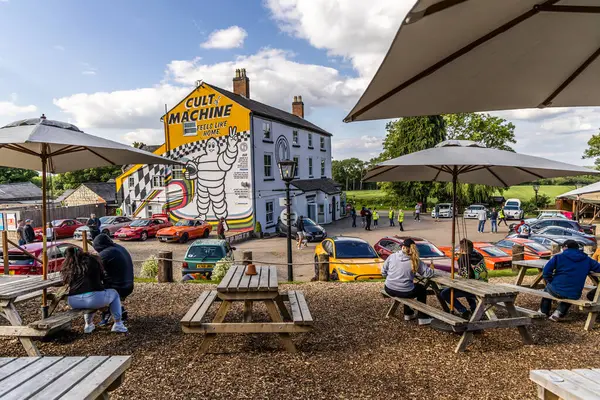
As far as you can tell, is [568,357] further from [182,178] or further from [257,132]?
[182,178]

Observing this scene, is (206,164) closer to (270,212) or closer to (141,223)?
(270,212)

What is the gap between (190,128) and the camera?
2686 cm

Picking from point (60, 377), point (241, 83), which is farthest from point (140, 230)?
point (60, 377)

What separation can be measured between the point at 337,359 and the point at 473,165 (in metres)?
3.68

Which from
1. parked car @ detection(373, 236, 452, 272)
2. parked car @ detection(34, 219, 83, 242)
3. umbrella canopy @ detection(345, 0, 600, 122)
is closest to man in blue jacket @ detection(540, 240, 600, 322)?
parked car @ detection(373, 236, 452, 272)

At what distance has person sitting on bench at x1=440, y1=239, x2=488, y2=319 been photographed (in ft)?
19.4

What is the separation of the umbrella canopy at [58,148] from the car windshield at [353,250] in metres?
6.31

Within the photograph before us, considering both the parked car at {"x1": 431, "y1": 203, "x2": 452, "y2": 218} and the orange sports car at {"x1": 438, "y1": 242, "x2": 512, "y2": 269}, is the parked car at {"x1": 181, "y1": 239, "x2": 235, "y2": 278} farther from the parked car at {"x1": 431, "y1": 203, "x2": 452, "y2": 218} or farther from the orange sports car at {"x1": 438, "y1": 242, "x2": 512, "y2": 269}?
the parked car at {"x1": 431, "y1": 203, "x2": 452, "y2": 218}

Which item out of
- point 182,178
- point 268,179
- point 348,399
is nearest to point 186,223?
point 182,178

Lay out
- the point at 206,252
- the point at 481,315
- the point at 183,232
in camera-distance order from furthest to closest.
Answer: the point at 183,232 < the point at 206,252 < the point at 481,315

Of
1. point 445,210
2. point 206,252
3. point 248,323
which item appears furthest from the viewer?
point 445,210

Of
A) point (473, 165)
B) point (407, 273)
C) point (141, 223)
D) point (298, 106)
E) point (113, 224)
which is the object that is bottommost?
point (113, 224)

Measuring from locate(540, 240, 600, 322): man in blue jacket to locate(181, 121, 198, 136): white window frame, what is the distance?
24.5m

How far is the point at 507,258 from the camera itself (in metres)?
12.2
